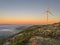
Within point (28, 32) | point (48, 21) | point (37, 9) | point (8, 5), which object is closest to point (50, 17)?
point (48, 21)

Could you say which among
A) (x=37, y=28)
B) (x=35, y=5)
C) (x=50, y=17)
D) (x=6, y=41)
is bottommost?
(x=6, y=41)

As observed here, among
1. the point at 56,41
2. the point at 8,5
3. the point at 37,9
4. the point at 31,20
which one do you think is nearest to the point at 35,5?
the point at 37,9

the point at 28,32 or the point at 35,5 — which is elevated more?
the point at 35,5

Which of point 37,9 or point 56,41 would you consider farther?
point 37,9

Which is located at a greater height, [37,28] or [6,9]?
[6,9]

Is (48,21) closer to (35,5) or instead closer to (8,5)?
(35,5)

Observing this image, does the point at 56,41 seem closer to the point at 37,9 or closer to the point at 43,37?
the point at 43,37
